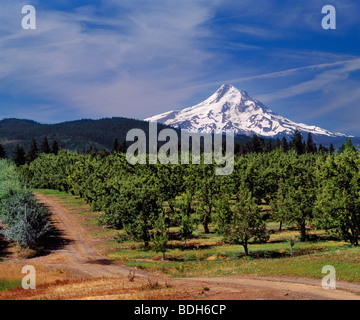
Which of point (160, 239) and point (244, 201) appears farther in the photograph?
point (244, 201)

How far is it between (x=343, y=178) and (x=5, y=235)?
53486 millimetres

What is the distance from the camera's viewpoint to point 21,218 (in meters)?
57.0

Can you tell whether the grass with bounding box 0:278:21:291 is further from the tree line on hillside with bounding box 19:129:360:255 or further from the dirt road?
the tree line on hillside with bounding box 19:129:360:255

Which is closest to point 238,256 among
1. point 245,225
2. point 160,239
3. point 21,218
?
point 245,225

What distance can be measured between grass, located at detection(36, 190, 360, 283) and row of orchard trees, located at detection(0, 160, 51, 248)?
10898 mm

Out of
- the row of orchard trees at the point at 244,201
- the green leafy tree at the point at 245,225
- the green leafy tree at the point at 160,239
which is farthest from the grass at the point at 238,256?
the green leafy tree at the point at 245,225

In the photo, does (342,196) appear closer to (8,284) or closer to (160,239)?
(160,239)

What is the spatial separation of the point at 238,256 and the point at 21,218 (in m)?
37.7

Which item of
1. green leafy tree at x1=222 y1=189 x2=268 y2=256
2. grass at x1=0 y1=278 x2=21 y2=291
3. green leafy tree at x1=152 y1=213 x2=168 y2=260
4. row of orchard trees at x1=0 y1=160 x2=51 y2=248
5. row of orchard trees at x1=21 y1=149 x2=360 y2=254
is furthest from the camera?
row of orchard trees at x1=0 y1=160 x2=51 y2=248

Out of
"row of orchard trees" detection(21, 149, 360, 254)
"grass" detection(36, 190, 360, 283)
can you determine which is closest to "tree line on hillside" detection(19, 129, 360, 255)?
"row of orchard trees" detection(21, 149, 360, 254)

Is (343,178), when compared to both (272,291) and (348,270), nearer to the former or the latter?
(348,270)

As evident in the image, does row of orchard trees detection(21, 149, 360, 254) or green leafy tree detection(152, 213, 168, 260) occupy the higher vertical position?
row of orchard trees detection(21, 149, 360, 254)

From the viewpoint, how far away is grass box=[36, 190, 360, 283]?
32.1m
